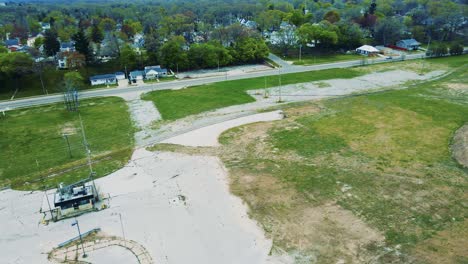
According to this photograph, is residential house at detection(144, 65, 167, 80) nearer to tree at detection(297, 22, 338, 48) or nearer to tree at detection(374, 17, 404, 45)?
tree at detection(297, 22, 338, 48)

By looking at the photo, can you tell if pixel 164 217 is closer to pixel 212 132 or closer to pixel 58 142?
pixel 212 132

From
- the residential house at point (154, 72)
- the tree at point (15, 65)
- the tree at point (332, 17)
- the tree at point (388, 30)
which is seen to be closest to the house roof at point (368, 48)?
the tree at point (388, 30)

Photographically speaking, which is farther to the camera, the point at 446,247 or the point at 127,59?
the point at 127,59

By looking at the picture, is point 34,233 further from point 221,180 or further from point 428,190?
point 428,190

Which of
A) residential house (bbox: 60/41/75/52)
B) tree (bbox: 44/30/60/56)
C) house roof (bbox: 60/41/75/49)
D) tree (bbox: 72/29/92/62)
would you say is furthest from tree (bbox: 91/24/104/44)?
tree (bbox: 72/29/92/62)

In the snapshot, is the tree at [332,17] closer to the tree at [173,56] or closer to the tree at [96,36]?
the tree at [173,56]

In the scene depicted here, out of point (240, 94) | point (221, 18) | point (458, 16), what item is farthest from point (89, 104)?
point (458, 16)

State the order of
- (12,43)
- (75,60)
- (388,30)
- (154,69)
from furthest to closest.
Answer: (12,43) → (388,30) → (154,69) → (75,60)

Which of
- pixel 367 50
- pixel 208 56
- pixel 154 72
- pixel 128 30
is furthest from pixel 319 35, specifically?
pixel 128 30
